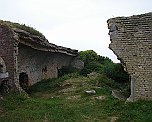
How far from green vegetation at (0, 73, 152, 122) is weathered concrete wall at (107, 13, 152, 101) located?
0.65m

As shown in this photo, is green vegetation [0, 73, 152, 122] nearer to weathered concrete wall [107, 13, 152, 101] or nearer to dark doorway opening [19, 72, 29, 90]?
weathered concrete wall [107, 13, 152, 101]

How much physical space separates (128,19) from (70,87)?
234 inches

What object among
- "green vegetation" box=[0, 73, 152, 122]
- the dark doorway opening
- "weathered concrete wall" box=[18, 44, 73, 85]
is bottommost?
"green vegetation" box=[0, 73, 152, 122]

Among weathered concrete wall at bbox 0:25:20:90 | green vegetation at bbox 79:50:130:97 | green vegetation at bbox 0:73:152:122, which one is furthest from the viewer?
green vegetation at bbox 79:50:130:97

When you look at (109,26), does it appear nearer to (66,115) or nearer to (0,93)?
(66,115)

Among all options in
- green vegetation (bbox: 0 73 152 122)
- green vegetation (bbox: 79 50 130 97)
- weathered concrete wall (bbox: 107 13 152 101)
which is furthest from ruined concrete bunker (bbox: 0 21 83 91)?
weathered concrete wall (bbox: 107 13 152 101)

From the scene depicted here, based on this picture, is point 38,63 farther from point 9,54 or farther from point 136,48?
point 136,48

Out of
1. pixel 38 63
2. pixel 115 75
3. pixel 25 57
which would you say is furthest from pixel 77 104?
pixel 38 63

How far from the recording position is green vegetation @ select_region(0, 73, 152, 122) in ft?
39.9

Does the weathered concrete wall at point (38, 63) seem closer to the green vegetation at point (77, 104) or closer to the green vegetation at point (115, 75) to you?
the green vegetation at point (77, 104)

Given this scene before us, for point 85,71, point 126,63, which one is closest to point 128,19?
point 126,63

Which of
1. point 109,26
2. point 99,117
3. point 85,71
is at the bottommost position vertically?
point 99,117

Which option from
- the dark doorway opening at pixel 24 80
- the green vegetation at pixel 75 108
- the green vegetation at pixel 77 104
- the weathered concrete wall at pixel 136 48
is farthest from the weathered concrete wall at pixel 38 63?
the weathered concrete wall at pixel 136 48

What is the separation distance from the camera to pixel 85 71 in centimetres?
2592
